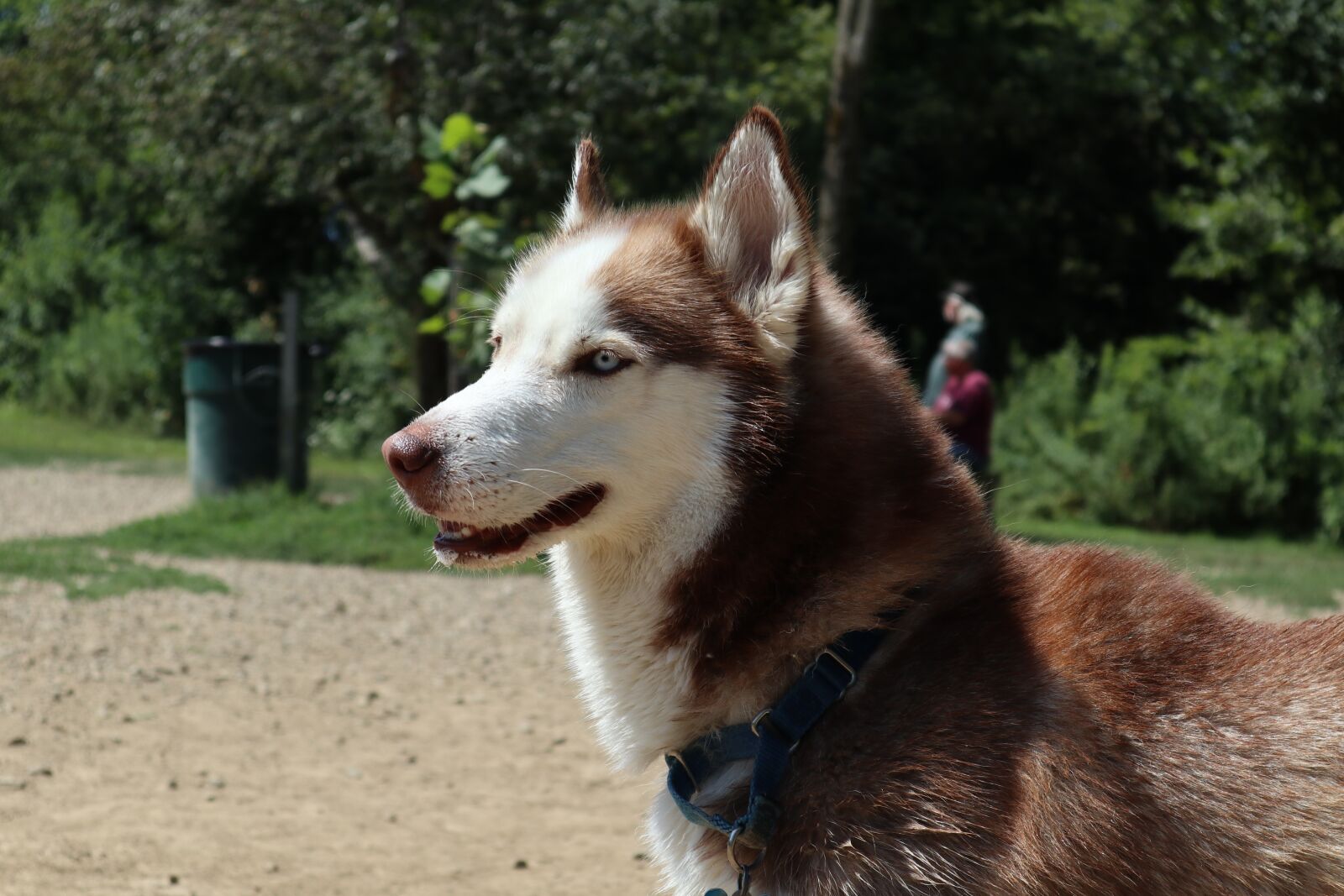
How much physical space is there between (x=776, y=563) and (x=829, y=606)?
0.40 feet

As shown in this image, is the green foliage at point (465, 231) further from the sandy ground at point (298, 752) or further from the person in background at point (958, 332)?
the person in background at point (958, 332)

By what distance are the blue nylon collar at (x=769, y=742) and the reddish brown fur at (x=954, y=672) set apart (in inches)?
1.3

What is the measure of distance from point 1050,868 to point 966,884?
0.14 m

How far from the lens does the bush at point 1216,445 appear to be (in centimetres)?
1570

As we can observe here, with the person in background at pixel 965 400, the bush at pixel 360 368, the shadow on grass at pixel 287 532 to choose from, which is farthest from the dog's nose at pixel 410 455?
the bush at pixel 360 368

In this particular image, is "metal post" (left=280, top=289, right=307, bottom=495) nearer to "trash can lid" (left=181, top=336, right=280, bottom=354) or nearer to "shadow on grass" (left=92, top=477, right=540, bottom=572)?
"shadow on grass" (left=92, top=477, right=540, bottom=572)

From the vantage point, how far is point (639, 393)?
2408mm

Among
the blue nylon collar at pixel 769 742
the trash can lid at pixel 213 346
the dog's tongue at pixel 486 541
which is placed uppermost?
the dog's tongue at pixel 486 541

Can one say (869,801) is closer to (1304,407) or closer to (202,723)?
(202,723)

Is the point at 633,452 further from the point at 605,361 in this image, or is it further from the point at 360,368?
the point at 360,368

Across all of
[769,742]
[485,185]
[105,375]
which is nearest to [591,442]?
[769,742]

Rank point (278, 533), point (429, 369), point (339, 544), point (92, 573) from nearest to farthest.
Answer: point (92, 573) → point (339, 544) → point (278, 533) → point (429, 369)

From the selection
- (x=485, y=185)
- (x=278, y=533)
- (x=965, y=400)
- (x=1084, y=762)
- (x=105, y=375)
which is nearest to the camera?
(x=1084, y=762)

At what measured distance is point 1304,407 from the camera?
51.3 ft
